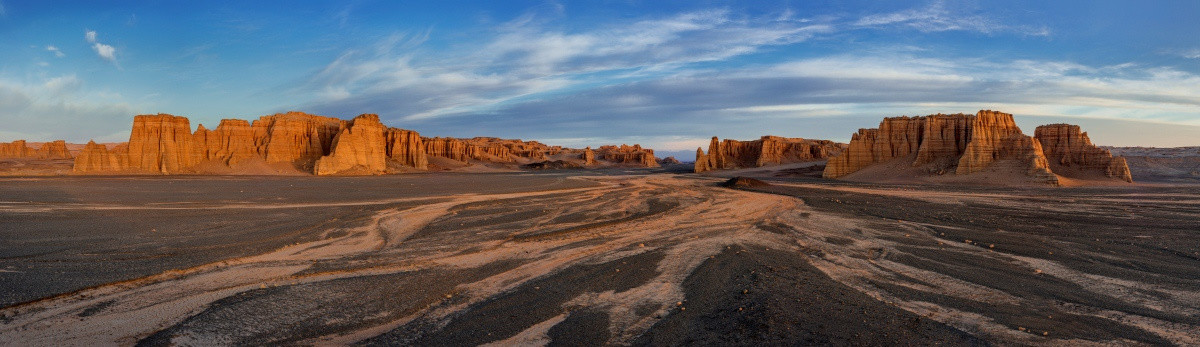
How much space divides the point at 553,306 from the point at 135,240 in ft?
35.0

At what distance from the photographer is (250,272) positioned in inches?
332

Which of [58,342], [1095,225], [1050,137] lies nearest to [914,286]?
[58,342]

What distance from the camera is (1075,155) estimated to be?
40562 millimetres

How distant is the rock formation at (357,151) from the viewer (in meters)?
59.8

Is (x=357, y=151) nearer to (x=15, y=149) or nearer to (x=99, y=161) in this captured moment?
(x=99, y=161)

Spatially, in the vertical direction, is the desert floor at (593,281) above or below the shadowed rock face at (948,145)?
below

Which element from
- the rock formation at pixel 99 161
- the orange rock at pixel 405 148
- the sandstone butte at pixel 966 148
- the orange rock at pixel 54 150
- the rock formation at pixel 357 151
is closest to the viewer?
the sandstone butte at pixel 966 148

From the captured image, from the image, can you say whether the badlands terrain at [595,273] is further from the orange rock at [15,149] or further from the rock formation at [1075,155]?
the orange rock at [15,149]

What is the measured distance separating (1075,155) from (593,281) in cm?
5002

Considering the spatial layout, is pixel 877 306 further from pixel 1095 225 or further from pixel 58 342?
pixel 1095 225

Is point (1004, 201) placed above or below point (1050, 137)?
below

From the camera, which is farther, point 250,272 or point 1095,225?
point 1095,225

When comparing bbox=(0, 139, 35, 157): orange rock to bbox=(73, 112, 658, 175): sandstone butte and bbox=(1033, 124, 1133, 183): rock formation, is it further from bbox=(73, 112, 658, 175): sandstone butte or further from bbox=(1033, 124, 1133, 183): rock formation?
bbox=(1033, 124, 1133, 183): rock formation

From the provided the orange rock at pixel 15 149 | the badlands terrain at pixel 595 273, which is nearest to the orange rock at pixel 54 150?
the orange rock at pixel 15 149
